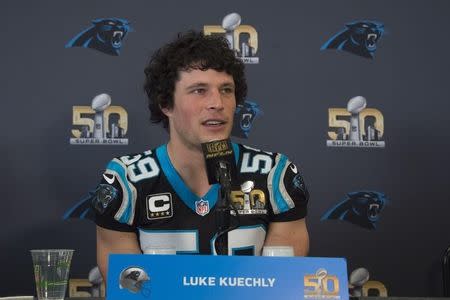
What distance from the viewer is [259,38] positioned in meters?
2.69

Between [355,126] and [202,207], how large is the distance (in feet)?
3.41

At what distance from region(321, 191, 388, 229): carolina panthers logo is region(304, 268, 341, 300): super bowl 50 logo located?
1629 mm

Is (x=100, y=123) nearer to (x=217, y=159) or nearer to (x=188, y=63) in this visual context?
(x=188, y=63)

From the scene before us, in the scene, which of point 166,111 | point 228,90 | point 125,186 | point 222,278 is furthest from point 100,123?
point 222,278

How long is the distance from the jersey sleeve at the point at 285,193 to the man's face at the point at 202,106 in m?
0.26

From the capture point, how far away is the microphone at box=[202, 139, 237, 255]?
1.23 meters

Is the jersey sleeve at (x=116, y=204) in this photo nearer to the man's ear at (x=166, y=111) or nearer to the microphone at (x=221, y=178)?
the man's ear at (x=166, y=111)

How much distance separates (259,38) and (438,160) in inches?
34.5

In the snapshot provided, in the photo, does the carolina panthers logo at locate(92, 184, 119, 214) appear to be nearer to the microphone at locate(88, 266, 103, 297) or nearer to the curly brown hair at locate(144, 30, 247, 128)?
the curly brown hair at locate(144, 30, 247, 128)

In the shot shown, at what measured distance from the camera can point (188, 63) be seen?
191 cm

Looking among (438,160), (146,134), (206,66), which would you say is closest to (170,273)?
(206,66)

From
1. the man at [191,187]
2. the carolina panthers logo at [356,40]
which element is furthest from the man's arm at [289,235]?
the carolina panthers logo at [356,40]

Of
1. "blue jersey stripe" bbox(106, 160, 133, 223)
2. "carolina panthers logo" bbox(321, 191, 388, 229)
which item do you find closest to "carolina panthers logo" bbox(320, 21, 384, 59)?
"carolina panthers logo" bbox(321, 191, 388, 229)

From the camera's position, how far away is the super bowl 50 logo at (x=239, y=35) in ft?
8.76
